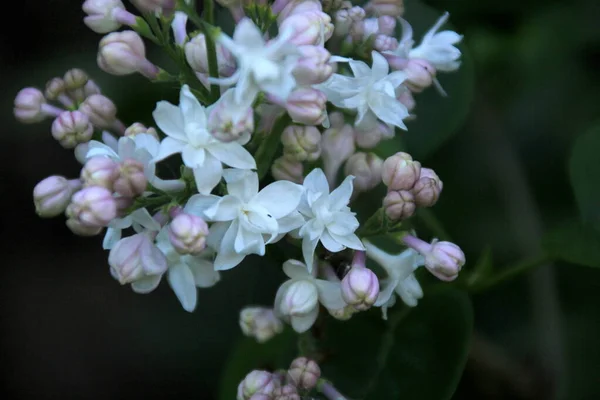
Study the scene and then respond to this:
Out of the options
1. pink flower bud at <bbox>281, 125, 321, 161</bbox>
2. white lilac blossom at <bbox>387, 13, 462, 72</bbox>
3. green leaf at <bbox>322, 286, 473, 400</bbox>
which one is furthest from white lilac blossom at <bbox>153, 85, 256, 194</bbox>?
green leaf at <bbox>322, 286, 473, 400</bbox>

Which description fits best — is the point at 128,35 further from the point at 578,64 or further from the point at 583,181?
the point at 578,64

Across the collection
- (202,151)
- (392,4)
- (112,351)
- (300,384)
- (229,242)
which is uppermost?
(392,4)

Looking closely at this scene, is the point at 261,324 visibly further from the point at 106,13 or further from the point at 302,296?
the point at 106,13

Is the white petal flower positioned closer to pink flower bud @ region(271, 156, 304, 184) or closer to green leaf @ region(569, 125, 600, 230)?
pink flower bud @ region(271, 156, 304, 184)

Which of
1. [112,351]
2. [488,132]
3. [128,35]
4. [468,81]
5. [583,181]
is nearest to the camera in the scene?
[128,35]

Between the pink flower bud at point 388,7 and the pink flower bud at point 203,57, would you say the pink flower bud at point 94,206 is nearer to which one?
the pink flower bud at point 203,57

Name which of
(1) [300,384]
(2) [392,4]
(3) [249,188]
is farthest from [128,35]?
(1) [300,384]
